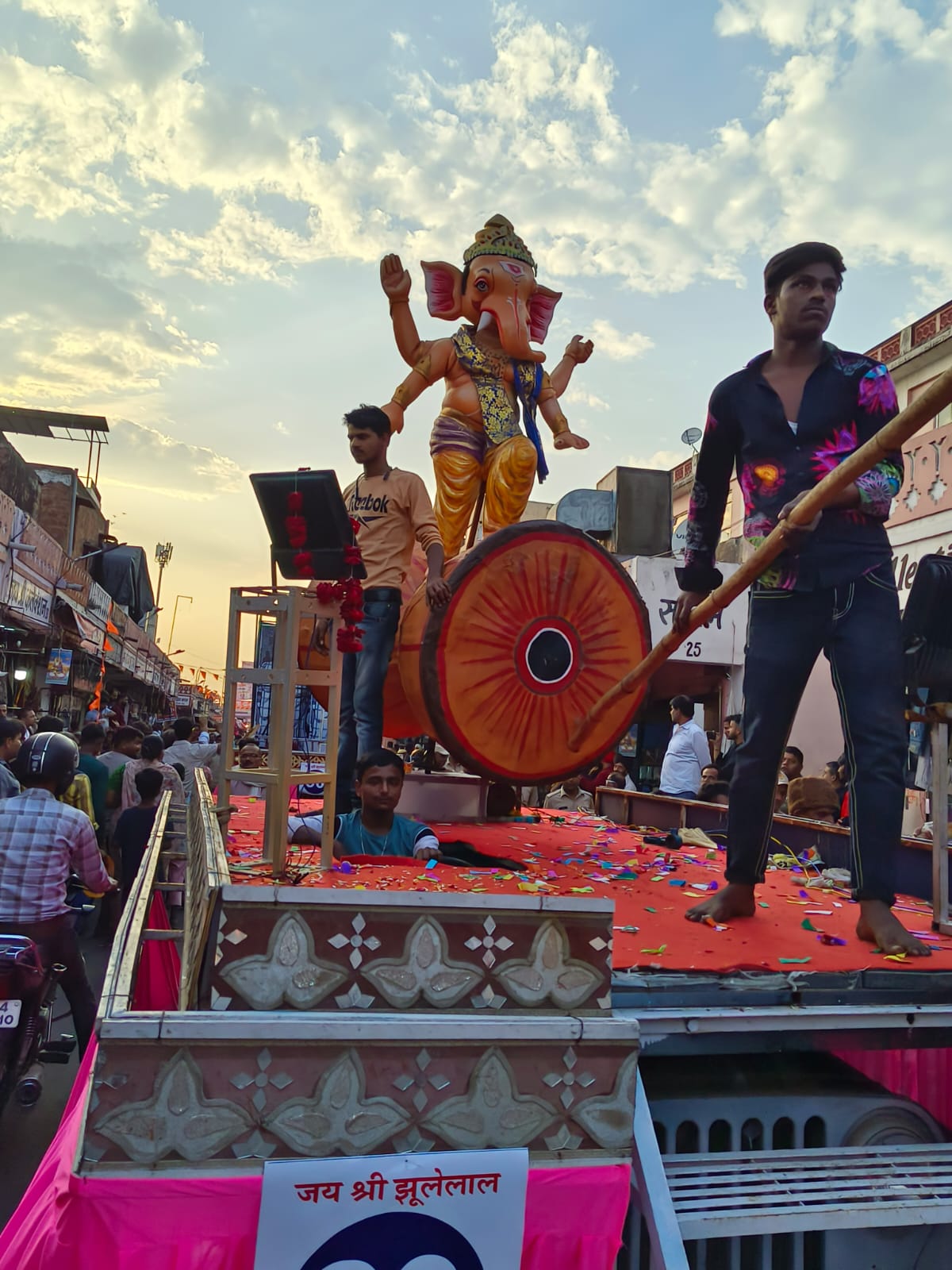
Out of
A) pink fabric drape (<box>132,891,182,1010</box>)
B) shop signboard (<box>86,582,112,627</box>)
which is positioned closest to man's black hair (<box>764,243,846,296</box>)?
pink fabric drape (<box>132,891,182,1010</box>)

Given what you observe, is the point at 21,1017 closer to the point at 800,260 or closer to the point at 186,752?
the point at 800,260

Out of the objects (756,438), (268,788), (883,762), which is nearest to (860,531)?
(756,438)

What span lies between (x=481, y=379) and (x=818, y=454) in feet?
8.77

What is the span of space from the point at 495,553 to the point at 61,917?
8.36 ft

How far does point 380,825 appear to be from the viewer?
3.72m

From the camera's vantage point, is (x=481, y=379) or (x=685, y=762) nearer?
(x=481, y=379)

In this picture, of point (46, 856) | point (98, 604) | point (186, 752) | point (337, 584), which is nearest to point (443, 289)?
point (337, 584)

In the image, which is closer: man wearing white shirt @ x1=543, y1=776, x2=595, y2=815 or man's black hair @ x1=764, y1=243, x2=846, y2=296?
man's black hair @ x1=764, y1=243, x2=846, y2=296

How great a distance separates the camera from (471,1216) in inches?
65.7

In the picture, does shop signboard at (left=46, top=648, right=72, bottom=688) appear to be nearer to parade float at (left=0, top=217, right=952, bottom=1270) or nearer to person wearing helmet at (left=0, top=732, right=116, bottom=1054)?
person wearing helmet at (left=0, top=732, right=116, bottom=1054)

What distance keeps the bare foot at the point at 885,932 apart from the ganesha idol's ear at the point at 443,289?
3991 mm

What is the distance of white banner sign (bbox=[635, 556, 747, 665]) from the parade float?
1017cm

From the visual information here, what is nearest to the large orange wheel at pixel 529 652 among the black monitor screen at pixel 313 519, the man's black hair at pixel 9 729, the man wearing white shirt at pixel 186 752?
the black monitor screen at pixel 313 519

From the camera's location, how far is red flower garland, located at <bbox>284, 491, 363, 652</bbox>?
3.34 metres
